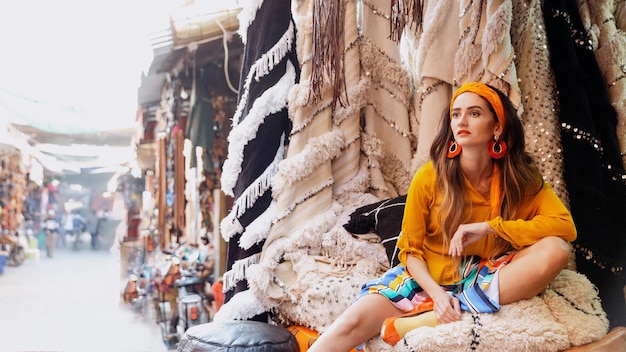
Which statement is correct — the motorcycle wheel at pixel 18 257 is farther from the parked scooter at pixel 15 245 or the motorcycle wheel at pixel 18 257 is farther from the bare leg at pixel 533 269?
the bare leg at pixel 533 269

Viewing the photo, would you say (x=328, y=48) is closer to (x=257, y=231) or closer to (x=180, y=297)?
(x=257, y=231)

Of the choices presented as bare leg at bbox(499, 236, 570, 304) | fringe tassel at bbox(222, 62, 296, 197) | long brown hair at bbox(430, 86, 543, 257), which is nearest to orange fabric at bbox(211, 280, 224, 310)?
fringe tassel at bbox(222, 62, 296, 197)

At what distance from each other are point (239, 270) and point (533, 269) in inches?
49.9

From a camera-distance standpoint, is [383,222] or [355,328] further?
[383,222]

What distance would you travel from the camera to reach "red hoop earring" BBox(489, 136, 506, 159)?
62.7 inches

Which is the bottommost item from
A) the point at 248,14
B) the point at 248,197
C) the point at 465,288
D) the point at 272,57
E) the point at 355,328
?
Result: the point at 355,328

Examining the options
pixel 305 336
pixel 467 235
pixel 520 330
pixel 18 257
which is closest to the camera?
pixel 520 330

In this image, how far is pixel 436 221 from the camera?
1659mm

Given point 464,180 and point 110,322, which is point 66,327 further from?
point 464,180

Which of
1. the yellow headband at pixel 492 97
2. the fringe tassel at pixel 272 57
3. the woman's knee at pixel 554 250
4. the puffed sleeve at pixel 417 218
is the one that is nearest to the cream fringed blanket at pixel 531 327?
the woman's knee at pixel 554 250

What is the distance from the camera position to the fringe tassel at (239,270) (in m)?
2.28

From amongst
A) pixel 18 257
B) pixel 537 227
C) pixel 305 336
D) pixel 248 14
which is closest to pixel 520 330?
pixel 537 227

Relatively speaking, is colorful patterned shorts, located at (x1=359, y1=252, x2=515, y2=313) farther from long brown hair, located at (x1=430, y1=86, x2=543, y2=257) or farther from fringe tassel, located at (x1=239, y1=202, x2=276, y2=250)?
A: fringe tassel, located at (x1=239, y1=202, x2=276, y2=250)

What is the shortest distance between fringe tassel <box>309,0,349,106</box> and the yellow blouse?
2.55 feet
